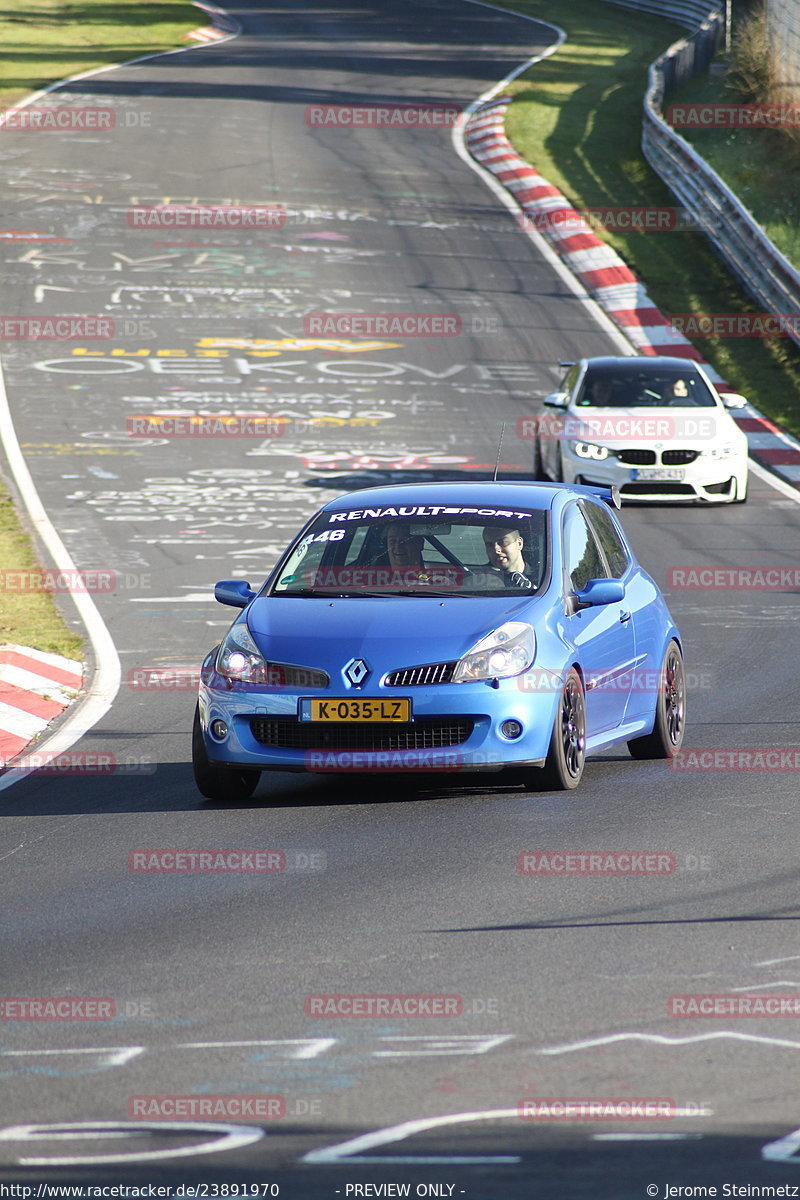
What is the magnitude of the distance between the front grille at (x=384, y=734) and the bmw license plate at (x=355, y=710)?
0.03 meters

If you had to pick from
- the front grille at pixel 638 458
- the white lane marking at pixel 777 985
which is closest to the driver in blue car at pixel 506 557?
the white lane marking at pixel 777 985

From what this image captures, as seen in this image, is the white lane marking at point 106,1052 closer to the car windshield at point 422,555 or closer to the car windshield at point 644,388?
the car windshield at point 422,555

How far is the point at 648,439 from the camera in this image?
2070 centimetres

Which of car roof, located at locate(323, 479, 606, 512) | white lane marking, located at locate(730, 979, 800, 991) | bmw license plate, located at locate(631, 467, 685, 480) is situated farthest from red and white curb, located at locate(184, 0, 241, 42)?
white lane marking, located at locate(730, 979, 800, 991)

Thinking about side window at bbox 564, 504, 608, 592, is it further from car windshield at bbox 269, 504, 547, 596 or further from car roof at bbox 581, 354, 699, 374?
car roof at bbox 581, 354, 699, 374

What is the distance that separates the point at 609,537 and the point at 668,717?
1.09m

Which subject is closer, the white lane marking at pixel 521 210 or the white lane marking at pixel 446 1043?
the white lane marking at pixel 446 1043

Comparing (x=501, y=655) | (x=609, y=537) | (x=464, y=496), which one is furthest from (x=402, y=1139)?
(x=609, y=537)

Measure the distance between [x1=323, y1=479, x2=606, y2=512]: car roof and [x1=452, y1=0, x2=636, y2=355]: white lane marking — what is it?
17.2 metres

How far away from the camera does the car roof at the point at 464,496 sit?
1015 cm

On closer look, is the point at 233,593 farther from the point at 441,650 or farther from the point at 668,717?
the point at 668,717

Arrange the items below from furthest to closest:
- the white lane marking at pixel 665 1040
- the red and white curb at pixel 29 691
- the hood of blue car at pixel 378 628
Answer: the red and white curb at pixel 29 691
the hood of blue car at pixel 378 628
the white lane marking at pixel 665 1040

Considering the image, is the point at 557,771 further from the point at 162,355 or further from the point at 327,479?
the point at 162,355

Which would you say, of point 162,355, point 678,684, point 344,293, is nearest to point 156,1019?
point 678,684
